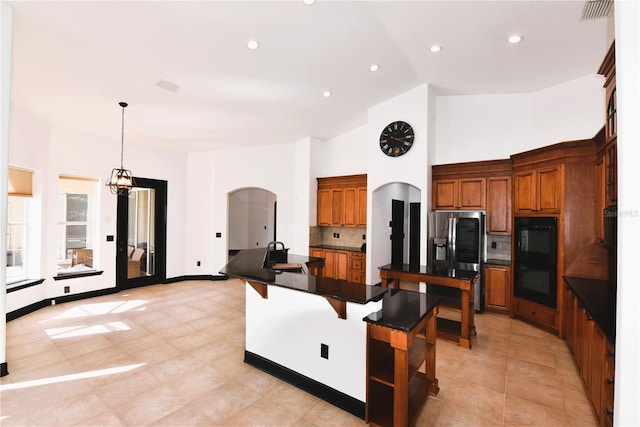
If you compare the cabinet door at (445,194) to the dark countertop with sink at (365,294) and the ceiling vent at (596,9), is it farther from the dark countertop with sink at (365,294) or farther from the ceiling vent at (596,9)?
the dark countertop with sink at (365,294)

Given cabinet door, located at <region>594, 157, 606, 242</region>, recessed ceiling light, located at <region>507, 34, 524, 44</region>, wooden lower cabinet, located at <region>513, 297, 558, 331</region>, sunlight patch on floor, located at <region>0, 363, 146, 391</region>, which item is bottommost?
sunlight patch on floor, located at <region>0, 363, 146, 391</region>

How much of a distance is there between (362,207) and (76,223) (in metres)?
5.32

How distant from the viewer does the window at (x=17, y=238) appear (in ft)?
14.1

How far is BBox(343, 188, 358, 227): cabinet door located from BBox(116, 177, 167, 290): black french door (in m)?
4.01

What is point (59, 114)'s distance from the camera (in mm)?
4328

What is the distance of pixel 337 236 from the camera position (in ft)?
22.2

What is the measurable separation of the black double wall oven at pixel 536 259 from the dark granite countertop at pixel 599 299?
1.85 ft

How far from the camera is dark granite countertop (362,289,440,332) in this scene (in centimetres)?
191

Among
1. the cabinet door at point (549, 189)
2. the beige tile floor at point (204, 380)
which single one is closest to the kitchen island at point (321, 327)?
the beige tile floor at point (204, 380)

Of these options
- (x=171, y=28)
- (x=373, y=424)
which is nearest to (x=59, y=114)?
(x=171, y=28)

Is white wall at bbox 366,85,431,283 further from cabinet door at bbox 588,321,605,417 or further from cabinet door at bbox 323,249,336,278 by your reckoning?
cabinet door at bbox 588,321,605,417

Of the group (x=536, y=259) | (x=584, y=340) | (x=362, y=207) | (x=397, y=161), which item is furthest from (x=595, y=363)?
(x=362, y=207)

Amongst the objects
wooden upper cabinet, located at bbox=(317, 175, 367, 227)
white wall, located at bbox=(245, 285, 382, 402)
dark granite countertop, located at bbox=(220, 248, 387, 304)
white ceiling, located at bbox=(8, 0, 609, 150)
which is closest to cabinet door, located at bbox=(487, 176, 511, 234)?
white ceiling, located at bbox=(8, 0, 609, 150)

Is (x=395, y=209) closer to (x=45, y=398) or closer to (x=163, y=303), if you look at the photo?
(x=163, y=303)
